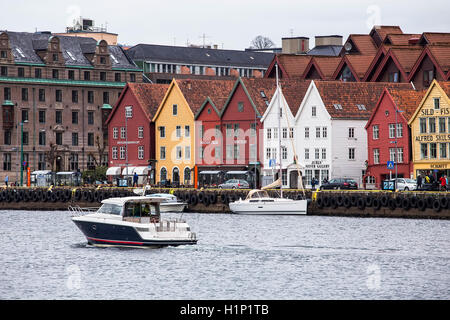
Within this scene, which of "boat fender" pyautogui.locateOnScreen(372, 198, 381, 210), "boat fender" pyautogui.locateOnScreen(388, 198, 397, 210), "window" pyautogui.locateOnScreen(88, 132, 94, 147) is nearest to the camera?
"boat fender" pyautogui.locateOnScreen(388, 198, 397, 210)

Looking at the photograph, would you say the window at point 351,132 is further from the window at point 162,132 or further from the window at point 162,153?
the window at point 162,153

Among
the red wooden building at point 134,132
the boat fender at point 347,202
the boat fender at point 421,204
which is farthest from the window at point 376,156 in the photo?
the red wooden building at point 134,132

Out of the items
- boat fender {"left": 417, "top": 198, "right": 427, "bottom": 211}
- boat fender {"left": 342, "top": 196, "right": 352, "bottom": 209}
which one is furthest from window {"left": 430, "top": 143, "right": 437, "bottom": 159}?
boat fender {"left": 417, "top": 198, "right": 427, "bottom": 211}

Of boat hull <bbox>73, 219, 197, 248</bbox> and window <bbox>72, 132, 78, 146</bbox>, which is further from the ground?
window <bbox>72, 132, 78, 146</bbox>

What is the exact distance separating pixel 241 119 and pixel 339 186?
26.9 metres

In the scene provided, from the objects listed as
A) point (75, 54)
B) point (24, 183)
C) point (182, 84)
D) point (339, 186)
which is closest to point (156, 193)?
point (339, 186)

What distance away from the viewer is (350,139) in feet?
434

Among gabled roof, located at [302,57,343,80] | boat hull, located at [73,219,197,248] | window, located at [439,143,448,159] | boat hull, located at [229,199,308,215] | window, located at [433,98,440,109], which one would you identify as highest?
gabled roof, located at [302,57,343,80]

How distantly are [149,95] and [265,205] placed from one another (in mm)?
54592

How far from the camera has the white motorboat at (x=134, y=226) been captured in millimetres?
69375

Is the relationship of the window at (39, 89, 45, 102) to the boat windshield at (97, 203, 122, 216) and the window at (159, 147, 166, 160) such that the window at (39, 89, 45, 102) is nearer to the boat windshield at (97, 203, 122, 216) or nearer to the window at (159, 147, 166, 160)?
the window at (159, 147, 166, 160)

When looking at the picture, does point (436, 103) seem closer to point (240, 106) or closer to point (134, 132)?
point (240, 106)

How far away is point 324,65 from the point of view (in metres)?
152

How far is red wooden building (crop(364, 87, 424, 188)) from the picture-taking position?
123 m
